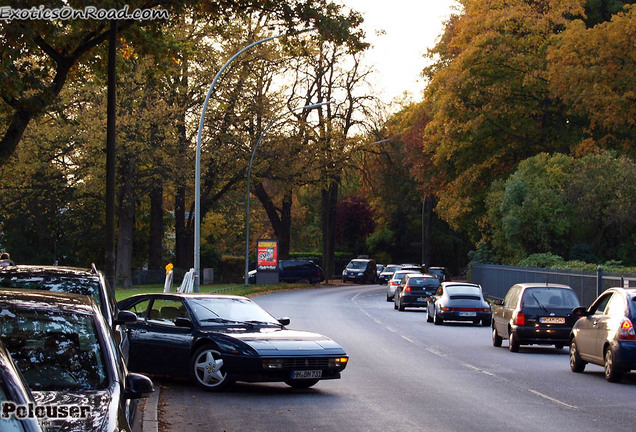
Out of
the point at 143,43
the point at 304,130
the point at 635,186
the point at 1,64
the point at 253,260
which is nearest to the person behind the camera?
the point at 1,64

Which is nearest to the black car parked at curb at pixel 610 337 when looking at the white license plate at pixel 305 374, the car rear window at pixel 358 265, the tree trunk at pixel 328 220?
the white license plate at pixel 305 374

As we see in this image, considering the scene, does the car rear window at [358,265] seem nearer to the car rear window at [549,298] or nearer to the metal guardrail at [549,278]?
Answer: the metal guardrail at [549,278]

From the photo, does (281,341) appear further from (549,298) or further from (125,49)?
(125,49)

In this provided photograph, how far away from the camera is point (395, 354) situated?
21.1m

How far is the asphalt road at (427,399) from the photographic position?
11508 mm

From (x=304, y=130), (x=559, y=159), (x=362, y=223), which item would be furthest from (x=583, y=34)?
(x=362, y=223)

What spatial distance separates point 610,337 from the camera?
16.1 m

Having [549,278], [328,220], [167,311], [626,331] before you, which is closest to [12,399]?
[167,311]

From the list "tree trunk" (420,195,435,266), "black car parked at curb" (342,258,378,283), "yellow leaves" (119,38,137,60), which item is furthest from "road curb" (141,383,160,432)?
"tree trunk" (420,195,435,266)

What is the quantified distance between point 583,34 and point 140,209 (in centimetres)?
3228

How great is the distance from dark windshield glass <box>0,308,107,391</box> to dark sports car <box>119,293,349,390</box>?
678 cm

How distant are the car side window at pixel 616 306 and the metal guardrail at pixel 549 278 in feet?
39.3

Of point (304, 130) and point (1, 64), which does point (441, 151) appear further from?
point (1, 64)

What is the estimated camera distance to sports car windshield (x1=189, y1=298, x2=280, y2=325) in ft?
49.4
